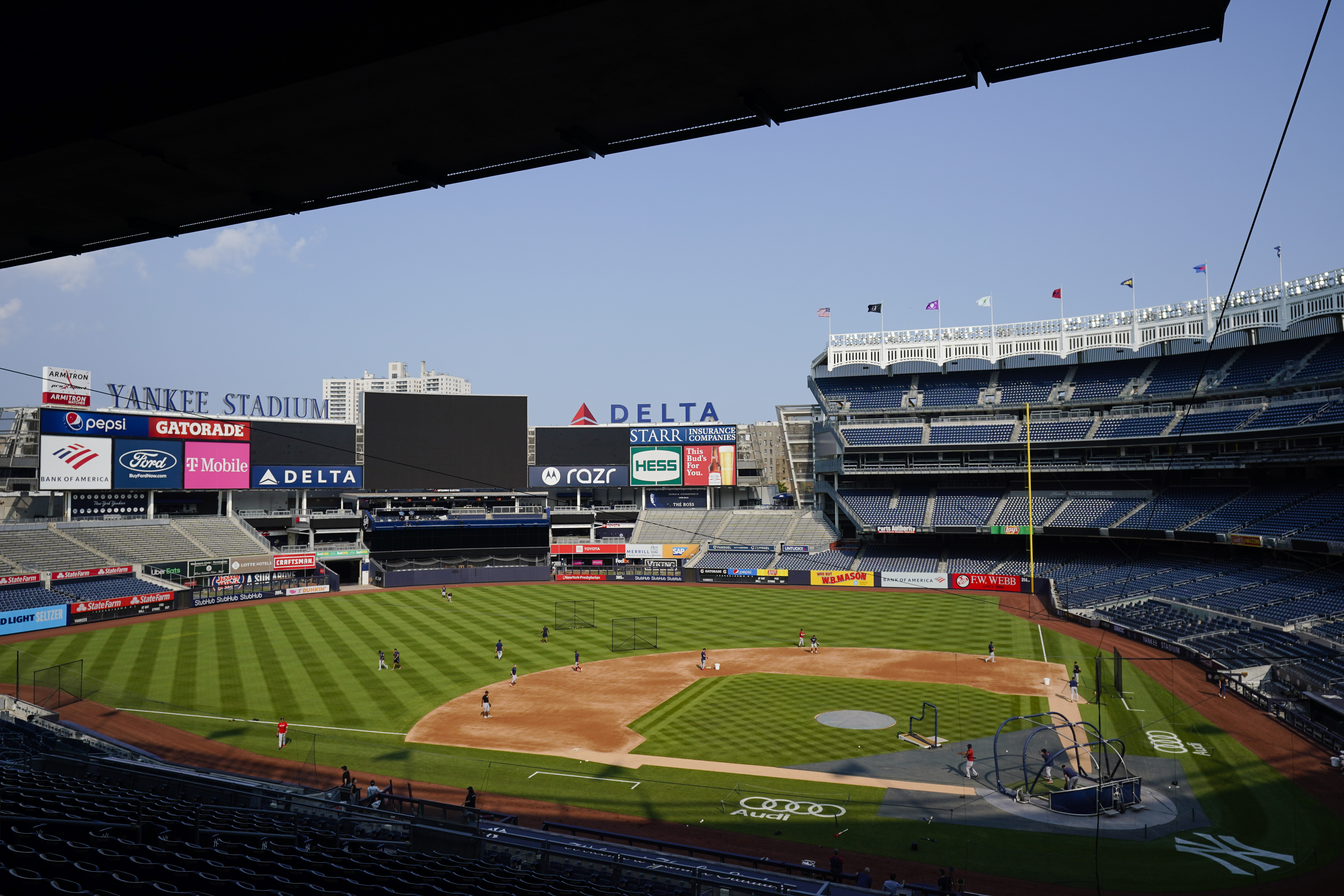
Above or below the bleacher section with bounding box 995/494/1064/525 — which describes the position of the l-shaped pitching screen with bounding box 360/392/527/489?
above

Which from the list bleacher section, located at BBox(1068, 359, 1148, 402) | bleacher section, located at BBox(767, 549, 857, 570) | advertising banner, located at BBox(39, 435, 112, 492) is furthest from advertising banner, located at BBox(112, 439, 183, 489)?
bleacher section, located at BBox(1068, 359, 1148, 402)

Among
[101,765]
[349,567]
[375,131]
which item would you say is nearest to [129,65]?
[375,131]

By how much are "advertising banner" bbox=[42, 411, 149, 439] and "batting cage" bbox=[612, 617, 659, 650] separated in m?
45.7

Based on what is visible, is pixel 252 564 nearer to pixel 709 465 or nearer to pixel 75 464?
pixel 75 464

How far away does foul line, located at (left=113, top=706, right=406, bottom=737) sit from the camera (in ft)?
98.8

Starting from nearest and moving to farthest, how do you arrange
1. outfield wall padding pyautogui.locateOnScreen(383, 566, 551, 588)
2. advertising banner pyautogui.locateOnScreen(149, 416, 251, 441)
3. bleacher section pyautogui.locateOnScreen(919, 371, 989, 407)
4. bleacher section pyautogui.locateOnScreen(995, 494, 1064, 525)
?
bleacher section pyautogui.locateOnScreen(995, 494, 1064, 525) < advertising banner pyautogui.locateOnScreen(149, 416, 251, 441) < outfield wall padding pyautogui.locateOnScreen(383, 566, 551, 588) < bleacher section pyautogui.locateOnScreen(919, 371, 989, 407)

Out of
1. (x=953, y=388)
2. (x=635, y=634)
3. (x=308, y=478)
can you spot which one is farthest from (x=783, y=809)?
(x=308, y=478)

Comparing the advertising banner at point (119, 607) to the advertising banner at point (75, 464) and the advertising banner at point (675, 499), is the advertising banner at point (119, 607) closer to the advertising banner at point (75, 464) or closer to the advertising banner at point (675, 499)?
the advertising banner at point (75, 464)

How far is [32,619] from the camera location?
48812 millimetres

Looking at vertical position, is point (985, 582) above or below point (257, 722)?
above

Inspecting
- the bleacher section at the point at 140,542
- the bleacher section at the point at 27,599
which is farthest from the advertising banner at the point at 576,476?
the bleacher section at the point at 27,599

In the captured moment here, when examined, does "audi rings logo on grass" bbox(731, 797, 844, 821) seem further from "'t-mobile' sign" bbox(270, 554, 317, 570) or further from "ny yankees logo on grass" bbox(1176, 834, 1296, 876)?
"'t-mobile' sign" bbox(270, 554, 317, 570)

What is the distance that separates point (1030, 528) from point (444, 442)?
179ft

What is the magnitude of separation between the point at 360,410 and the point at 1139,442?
70.2 metres
